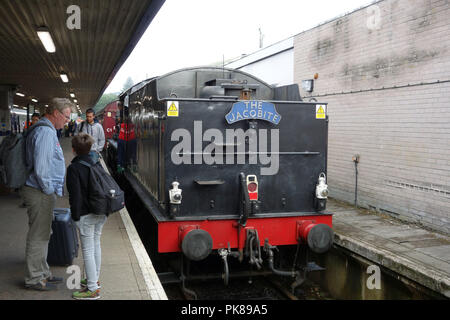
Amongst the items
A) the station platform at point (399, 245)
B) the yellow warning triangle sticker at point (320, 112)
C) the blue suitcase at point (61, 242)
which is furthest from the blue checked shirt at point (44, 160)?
the station platform at point (399, 245)

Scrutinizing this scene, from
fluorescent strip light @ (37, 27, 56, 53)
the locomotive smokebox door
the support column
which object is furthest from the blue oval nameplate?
the support column

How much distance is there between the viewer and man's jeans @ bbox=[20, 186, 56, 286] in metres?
3.99

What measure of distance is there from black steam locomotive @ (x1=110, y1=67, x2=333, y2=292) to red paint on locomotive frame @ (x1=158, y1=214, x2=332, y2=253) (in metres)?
0.01

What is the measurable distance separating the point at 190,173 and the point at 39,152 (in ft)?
6.56

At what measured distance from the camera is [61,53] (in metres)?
11.2

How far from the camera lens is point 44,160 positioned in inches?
153

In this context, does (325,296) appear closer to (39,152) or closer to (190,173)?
(190,173)

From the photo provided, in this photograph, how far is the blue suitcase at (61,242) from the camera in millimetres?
4699

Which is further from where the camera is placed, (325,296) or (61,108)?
(325,296)

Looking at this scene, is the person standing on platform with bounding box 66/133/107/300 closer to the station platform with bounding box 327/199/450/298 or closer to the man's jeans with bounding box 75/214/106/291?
the man's jeans with bounding box 75/214/106/291

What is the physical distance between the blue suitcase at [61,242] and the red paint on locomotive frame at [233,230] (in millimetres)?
1051

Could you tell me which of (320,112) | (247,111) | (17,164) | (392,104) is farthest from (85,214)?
(392,104)

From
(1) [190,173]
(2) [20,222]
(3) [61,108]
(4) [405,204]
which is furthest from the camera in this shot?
(4) [405,204]
